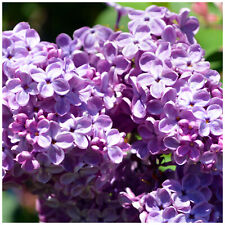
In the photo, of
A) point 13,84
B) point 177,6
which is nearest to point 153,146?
point 13,84

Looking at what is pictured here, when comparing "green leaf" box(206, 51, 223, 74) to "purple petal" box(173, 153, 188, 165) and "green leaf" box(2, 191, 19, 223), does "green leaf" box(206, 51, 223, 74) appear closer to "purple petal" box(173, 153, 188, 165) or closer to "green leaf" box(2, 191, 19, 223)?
"purple petal" box(173, 153, 188, 165)

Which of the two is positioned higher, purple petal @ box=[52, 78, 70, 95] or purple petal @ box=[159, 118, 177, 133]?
purple petal @ box=[52, 78, 70, 95]

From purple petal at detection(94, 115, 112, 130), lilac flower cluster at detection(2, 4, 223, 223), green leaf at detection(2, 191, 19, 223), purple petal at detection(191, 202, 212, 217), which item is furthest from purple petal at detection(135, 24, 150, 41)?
green leaf at detection(2, 191, 19, 223)

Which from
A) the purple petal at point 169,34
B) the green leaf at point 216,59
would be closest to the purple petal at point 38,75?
the purple petal at point 169,34

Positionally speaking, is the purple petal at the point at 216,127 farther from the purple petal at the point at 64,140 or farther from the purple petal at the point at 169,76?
the purple petal at the point at 64,140

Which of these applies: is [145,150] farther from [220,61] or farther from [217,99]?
[220,61]

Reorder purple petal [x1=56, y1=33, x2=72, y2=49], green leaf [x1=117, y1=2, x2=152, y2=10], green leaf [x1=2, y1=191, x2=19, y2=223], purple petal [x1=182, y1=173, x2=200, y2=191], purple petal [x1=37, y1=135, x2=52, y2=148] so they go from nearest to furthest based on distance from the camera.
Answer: purple petal [x1=37, y1=135, x2=52, y2=148] → purple petal [x1=182, y1=173, x2=200, y2=191] → purple petal [x1=56, y1=33, x2=72, y2=49] → green leaf [x1=117, y1=2, x2=152, y2=10] → green leaf [x1=2, y1=191, x2=19, y2=223]

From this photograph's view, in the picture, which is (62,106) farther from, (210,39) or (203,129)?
(210,39)
